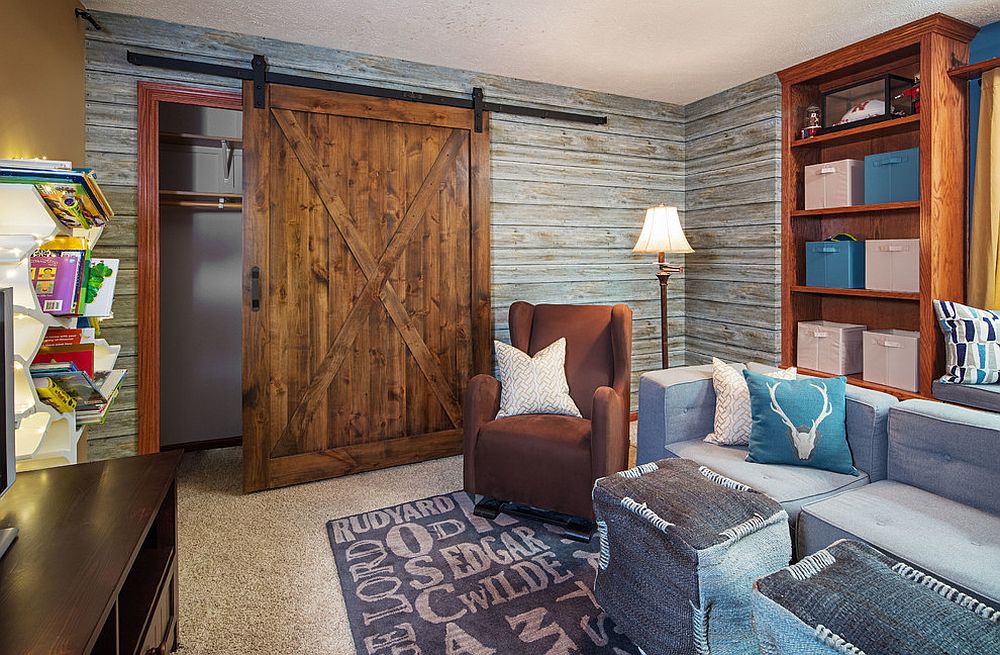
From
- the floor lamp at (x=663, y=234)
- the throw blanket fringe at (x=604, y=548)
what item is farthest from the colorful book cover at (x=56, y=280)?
the floor lamp at (x=663, y=234)

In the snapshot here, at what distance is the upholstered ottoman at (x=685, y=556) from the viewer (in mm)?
1648

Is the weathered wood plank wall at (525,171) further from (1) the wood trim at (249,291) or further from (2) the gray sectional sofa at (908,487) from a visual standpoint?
(2) the gray sectional sofa at (908,487)

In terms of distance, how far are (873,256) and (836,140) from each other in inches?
32.1

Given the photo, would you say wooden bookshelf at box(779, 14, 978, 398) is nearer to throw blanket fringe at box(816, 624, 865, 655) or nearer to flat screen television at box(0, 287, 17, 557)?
throw blanket fringe at box(816, 624, 865, 655)

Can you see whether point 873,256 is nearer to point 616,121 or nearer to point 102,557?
point 616,121

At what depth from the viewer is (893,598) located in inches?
51.8

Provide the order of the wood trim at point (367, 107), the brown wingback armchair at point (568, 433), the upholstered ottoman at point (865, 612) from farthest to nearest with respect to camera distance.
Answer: the wood trim at point (367, 107)
the brown wingback armchair at point (568, 433)
the upholstered ottoman at point (865, 612)

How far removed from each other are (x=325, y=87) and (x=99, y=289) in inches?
73.1

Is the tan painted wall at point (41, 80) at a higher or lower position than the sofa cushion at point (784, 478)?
higher

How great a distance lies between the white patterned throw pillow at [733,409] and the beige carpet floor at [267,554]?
151 centimetres

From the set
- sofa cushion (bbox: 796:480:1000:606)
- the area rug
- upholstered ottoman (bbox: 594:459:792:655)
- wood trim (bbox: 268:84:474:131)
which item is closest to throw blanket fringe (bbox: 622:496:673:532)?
upholstered ottoman (bbox: 594:459:792:655)

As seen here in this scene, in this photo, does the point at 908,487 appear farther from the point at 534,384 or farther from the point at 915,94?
the point at 915,94

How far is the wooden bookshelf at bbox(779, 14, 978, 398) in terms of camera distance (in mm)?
3096

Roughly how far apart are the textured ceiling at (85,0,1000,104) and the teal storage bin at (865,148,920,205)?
70 centimetres
